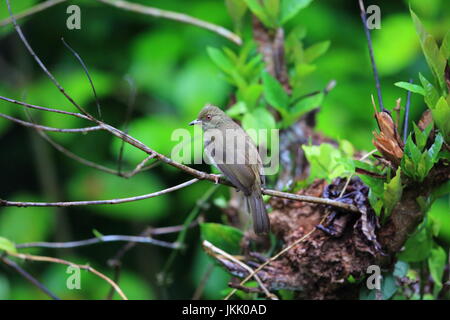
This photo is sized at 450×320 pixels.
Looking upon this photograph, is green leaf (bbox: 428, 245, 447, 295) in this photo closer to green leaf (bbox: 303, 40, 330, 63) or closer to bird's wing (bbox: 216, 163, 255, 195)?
bird's wing (bbox: 216, 163, 255, 195)

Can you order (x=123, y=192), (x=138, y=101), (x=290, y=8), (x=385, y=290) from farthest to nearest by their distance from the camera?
(x=138, y=101) < (x=123, y=192) < (x=290, y=8) < (x=385, y=290)

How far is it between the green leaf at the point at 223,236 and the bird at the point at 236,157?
0.47 ft

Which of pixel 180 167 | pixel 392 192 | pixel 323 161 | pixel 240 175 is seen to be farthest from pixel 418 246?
pixel 180 167

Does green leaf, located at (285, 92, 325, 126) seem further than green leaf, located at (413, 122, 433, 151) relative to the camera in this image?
Yes

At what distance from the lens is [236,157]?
121 inches

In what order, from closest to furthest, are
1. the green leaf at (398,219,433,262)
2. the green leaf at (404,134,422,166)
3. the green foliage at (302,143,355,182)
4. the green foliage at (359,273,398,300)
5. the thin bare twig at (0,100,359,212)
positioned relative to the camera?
the thin bare twig at (0,100,359,212) < the green leaf at (404,134,422,166) < the green foliage at (359,273,398,300) < the green leaf at (398,219,433,262) < the green foliage at (302,143,355,182)

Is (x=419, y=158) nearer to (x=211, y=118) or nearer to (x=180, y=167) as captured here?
(x=180, y=167)

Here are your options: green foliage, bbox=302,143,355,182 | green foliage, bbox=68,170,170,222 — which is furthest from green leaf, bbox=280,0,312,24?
green foliage, bbox=68,170,170,222

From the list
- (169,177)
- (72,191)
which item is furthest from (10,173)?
(169,177)

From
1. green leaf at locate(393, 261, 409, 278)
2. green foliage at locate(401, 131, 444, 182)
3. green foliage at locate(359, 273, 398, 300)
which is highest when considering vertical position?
green foliage at locate(401, 131, 444, 182)

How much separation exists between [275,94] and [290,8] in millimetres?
529

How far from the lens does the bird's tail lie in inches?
103

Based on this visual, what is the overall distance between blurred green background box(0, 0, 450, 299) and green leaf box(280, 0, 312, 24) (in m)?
1.03
